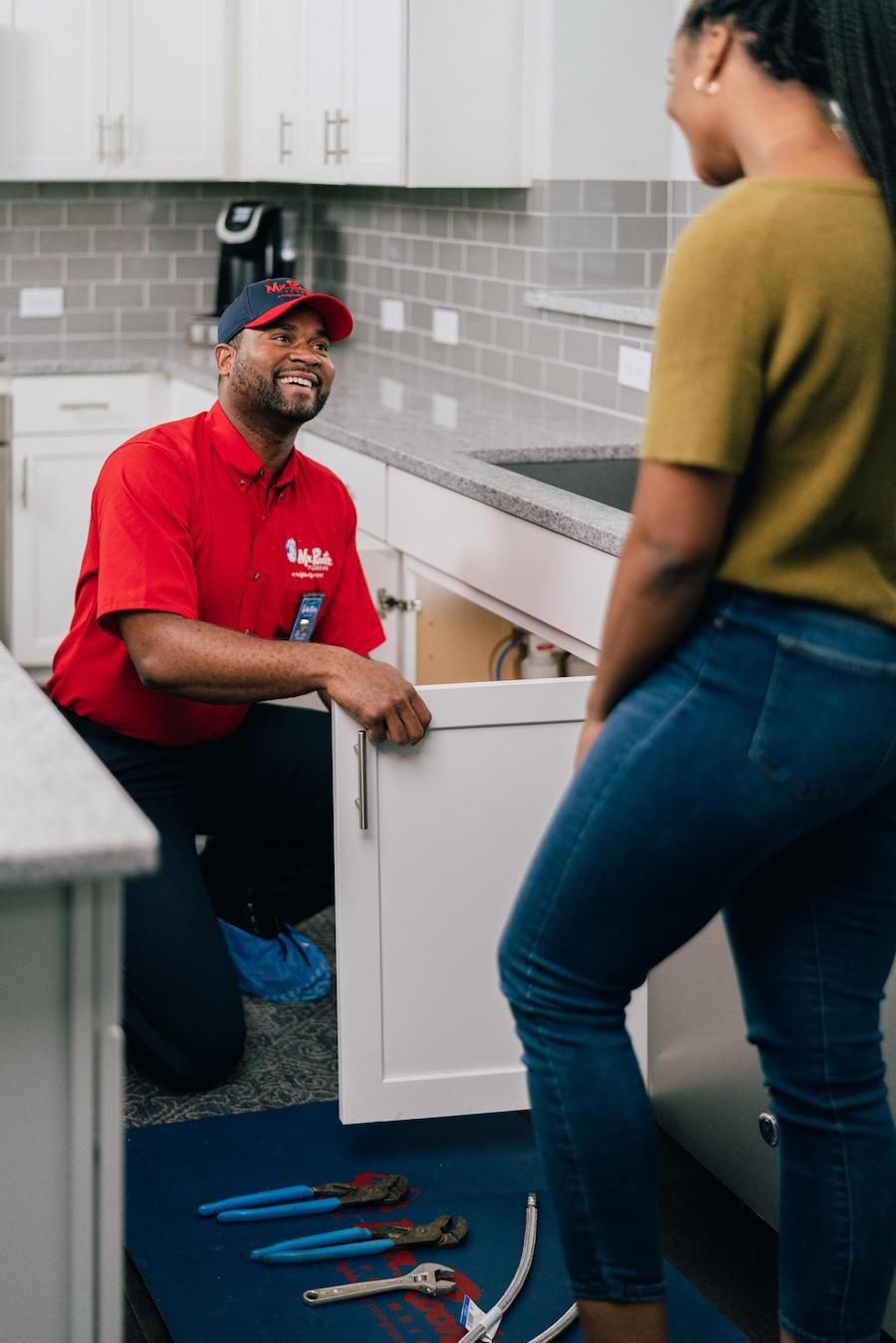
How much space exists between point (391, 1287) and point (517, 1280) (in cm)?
14

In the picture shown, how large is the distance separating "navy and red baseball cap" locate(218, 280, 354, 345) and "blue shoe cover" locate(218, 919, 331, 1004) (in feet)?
3.22

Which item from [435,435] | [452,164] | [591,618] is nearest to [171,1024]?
[591,618]

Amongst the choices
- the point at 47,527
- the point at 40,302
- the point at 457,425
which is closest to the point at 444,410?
the point at 457,425

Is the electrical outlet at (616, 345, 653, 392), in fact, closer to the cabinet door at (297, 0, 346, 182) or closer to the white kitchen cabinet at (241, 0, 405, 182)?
the white kitchen cabinet at (241, 0, 405, 182)

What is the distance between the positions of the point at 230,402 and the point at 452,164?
173 cm

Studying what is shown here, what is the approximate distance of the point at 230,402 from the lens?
2.42m

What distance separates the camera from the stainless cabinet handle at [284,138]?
4.59 meters

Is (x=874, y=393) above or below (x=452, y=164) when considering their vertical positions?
below

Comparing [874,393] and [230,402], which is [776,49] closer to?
[874,393]

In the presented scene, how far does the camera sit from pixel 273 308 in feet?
7.81

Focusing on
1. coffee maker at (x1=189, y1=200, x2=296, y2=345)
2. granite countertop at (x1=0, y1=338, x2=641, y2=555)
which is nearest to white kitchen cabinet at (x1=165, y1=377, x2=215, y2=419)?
granite countertop at (x1=0, y1=338, x2=641, y2=555)

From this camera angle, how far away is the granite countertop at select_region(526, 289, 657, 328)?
11.5 ft

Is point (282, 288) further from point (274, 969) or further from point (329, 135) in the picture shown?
point (329, 135)

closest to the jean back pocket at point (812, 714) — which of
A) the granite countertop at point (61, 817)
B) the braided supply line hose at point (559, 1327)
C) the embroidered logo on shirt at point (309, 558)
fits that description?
the granite countertop at point (61, 817)
